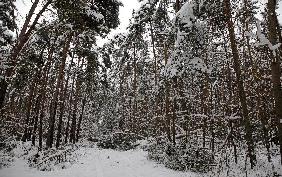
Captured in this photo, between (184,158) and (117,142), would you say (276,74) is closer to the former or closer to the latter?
(184,158)

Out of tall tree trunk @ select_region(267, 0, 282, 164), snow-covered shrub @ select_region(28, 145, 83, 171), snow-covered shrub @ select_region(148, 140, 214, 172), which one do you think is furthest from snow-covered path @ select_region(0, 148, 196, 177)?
tall tree trunk @ select_region(267, 0, 282, 164)

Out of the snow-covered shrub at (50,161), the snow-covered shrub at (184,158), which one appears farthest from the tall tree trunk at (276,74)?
the snow-covered shrub at (50,161)

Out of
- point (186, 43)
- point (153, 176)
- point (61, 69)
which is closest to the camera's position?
point (186, 43)

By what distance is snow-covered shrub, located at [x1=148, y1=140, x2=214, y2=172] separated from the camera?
11666mm

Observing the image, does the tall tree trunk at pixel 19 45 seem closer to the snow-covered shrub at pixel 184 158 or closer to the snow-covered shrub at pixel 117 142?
the snow-covered shrub at pixel 184 158

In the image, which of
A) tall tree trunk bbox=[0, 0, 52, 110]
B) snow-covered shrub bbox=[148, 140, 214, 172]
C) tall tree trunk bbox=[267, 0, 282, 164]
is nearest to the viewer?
tall tree trunk bbox=[267, 0, 282, 164]

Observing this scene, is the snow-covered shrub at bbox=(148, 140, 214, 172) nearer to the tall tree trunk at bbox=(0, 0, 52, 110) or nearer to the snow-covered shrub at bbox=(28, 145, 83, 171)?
the snow-covered shrub at bbox=(28, 145, 83, 171)

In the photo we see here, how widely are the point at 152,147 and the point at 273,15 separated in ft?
37.9

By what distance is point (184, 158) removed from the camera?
1231cm

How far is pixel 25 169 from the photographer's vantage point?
11.5 m

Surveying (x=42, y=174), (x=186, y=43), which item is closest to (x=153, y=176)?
(x=42, y=174)

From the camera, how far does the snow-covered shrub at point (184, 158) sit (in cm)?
1167

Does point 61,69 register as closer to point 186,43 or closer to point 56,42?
point 56,42

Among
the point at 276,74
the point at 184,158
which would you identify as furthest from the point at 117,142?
the point at 276,74
